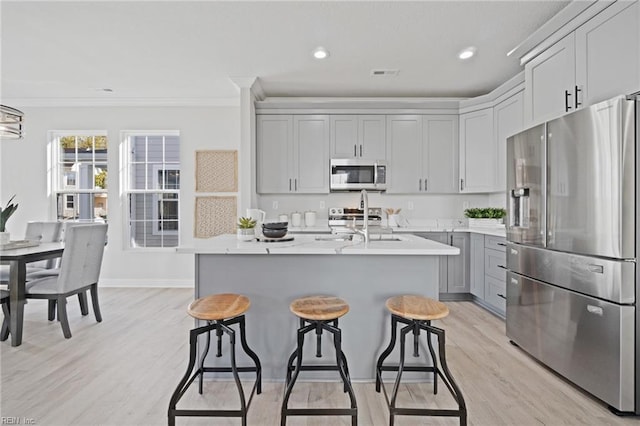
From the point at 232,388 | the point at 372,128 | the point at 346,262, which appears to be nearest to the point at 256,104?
the point at 372,128

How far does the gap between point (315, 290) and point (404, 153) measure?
286cm

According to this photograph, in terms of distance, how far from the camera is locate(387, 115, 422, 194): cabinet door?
4383 mm

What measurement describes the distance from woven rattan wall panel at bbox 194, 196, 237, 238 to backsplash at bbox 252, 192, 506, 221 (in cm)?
48

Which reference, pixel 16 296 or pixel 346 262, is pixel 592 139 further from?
pixel 16 296

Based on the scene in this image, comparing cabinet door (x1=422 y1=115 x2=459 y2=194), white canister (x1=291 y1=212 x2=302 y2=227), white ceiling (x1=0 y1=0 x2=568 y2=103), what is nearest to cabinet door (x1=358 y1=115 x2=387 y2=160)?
white ceiling (x1=0 y1=0 x2=568 y2=103)

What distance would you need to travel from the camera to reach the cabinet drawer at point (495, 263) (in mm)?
3401

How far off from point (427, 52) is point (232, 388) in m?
3.41

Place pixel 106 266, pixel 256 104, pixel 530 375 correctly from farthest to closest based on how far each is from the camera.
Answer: pixel 106 266 < pixel 256 104 < pixel 530 375

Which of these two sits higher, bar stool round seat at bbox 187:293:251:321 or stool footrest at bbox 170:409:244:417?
bar stool round seat at bbox 187:293:251:321

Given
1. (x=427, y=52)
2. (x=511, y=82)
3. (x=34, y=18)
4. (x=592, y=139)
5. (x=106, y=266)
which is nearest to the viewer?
(x=592, y=139)

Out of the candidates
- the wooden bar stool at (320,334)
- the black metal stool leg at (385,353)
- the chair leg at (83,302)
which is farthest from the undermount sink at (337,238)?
the chair leg at (83,302)

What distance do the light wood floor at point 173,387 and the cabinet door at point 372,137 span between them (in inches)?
95.0

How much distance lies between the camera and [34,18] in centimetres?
269

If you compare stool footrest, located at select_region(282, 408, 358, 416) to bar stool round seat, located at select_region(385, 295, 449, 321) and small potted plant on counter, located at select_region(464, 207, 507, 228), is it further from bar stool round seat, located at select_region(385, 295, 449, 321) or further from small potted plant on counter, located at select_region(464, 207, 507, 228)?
small potted plant on counter, located at select_region(464, 207, 507, 228)
